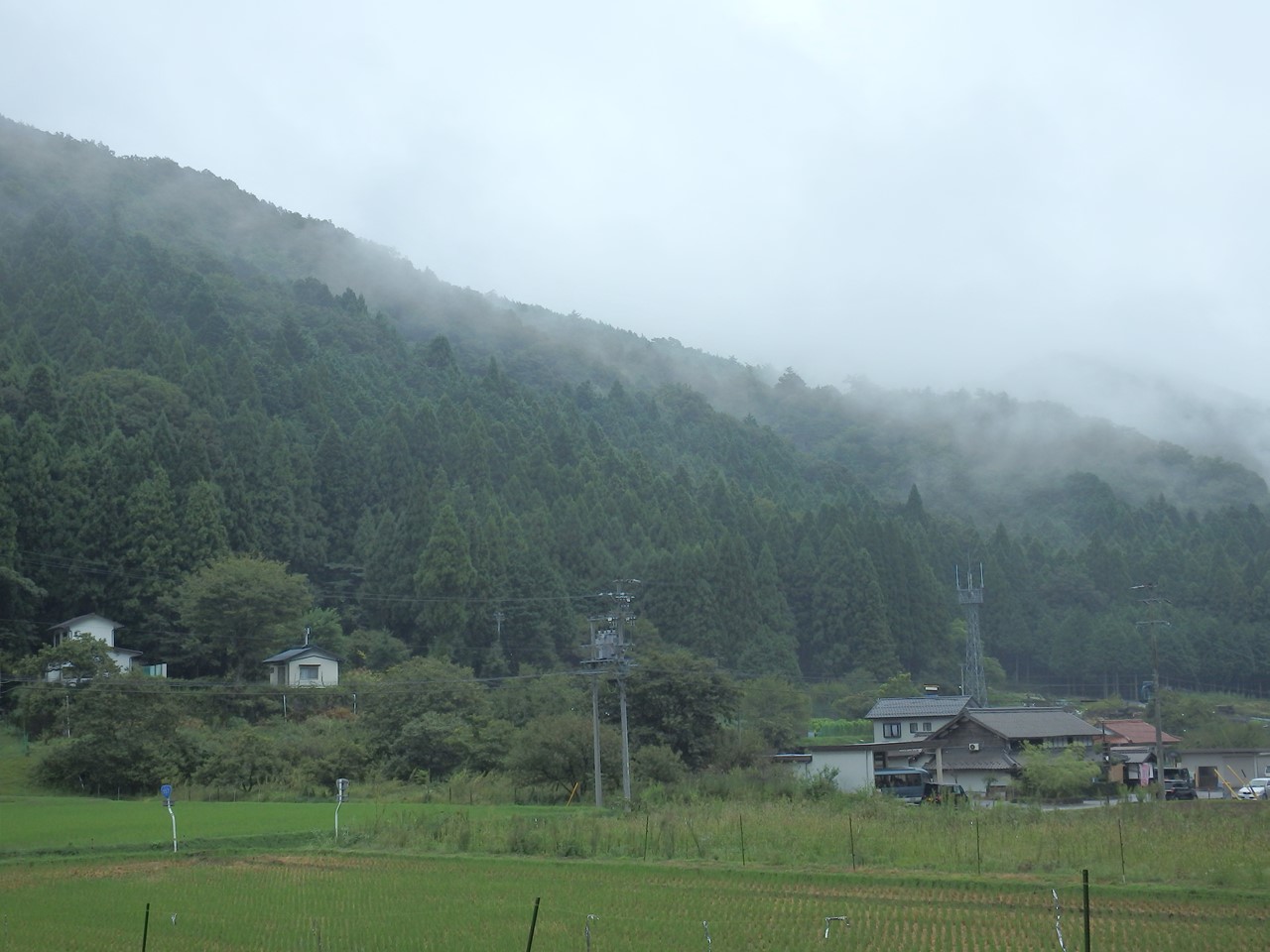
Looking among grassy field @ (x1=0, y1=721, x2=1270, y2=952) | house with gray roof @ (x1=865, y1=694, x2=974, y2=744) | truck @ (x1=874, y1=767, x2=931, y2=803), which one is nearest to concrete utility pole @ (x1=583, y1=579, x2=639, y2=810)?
grassy field @ (x1=0, y1=721, x2=1270, y2=952)

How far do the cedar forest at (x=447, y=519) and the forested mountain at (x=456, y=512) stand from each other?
0.67 ft

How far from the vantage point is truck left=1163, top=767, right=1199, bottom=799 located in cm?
3659

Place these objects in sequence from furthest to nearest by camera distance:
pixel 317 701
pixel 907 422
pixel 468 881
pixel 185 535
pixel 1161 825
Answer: pixel 907 422, pixel 185 535, pixel 317 701, pixel 1161 825, pixel 468 881

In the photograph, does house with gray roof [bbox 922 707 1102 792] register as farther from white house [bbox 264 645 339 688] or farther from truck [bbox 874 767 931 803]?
white house [bbox 264 645 339 688]

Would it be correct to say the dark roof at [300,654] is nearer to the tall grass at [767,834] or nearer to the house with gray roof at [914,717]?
the tall grass at [767,834]

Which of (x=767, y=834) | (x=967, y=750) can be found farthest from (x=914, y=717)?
(x=767, y=834)

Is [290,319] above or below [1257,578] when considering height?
above

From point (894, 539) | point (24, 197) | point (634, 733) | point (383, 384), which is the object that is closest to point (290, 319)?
point (383, 384)

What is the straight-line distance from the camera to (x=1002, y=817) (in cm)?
2603

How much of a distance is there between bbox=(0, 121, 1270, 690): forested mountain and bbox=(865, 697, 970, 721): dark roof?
1269 centimetres

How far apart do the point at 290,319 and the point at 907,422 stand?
8603cm

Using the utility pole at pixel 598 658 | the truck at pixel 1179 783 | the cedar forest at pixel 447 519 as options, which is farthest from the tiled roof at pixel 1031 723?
the utility pole at pixel 598 658

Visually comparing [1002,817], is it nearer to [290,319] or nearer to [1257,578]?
[1257,578]

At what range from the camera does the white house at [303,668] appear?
157 ft
